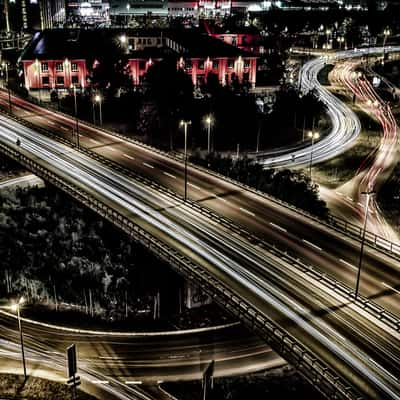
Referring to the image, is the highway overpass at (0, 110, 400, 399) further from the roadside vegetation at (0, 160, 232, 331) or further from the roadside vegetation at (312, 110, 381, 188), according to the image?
the roadside vegetation at (312, 110, 381, 188)

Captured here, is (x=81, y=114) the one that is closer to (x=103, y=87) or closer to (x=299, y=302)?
(x=103, y=87)

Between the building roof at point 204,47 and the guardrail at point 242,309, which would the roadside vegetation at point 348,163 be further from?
the building roof at point 204,47

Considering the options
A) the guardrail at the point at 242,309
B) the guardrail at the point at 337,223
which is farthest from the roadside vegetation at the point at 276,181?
the guardrail at the point at 242,309

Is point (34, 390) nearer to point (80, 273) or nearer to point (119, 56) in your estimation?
point (80, 273)

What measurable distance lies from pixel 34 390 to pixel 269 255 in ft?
55.4

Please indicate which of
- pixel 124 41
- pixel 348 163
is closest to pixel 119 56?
pixel 124 41

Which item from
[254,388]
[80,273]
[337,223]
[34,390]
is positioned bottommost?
[80,273]

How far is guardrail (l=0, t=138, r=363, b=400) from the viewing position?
2496 cm

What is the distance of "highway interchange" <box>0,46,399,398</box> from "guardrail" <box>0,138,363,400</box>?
0.94 m

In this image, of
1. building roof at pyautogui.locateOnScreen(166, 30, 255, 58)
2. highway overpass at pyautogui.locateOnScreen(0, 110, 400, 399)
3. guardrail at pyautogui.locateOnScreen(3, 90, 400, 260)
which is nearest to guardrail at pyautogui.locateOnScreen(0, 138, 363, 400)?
highway overpass at pyautogui.locateOnScreen(0, 110, 400, 399)

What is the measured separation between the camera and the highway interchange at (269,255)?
91.0ft

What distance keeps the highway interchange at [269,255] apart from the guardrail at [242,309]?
3.09 feet

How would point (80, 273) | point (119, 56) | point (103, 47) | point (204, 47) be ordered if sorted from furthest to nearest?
point (204, 47), point (103, 47), point (119, 56), point (80, 273)

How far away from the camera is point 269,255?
119 feet
